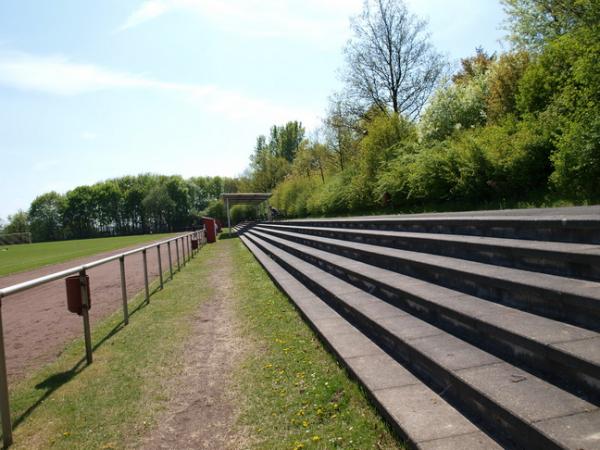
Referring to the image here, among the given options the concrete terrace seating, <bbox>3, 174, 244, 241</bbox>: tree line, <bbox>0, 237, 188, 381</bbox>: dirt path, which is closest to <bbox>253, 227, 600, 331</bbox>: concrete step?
the concrete terrace seating

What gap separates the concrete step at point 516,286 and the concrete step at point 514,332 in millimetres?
77

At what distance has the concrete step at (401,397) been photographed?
86.5 inches

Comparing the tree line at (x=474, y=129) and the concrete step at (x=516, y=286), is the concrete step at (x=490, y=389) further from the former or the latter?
the tree line at (x=474, y=129)

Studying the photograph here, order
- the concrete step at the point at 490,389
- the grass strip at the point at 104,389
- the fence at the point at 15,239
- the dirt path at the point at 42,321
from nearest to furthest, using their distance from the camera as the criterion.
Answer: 1. the concrete step at the point at 490,389
2. the grass strip at the point at 104,389
3. the dirt path at the point at 42,321
4. the fence at the point at 15,239

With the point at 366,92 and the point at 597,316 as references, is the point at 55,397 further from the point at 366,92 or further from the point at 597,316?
the point at 366,92

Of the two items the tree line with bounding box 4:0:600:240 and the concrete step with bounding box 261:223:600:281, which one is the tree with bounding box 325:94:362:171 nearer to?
the tree line with bounding box 4:0:600:240

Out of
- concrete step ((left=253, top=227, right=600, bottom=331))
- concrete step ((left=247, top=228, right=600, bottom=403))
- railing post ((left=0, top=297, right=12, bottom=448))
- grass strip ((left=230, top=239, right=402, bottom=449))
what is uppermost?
concrete step ((left=253, top=227, right=600, bottom=331))

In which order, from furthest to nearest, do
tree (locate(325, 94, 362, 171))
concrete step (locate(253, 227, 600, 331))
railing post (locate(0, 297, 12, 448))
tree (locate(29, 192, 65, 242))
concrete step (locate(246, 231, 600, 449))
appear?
tree (locate(29, 192, 65, 242)) < tree (locate(325, 94, 362, 171)) < railing post (locate(0, 297, 12, 448)) < concrete step (locate(253, 227, 600, 331)) < concrete step (locate(246, 231, 600, 449))

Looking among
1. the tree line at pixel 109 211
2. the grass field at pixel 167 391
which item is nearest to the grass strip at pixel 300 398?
the grass field at pixel 167 391

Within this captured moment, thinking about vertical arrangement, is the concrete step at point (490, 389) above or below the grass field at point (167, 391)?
above

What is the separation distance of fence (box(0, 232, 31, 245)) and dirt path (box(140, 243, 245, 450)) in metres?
90.7

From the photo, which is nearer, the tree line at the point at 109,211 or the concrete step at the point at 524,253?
the concrete step at the point at 524,253

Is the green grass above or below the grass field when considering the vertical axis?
below

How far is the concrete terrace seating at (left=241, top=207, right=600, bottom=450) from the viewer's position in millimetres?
2107
